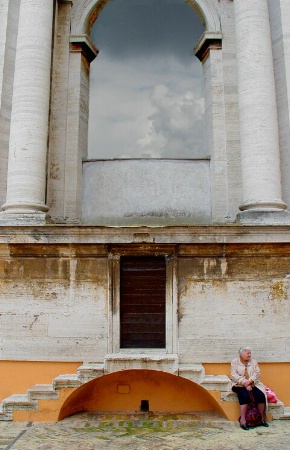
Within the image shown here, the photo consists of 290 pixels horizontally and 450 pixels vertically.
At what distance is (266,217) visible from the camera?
9.41 m

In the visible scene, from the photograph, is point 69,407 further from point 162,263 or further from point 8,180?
point 8,180

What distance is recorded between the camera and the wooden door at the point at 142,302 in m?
8.95

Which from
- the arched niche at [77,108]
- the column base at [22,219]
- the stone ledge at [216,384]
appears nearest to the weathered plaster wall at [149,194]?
the arched niche at [77,108]

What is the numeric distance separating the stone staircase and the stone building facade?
2 cm

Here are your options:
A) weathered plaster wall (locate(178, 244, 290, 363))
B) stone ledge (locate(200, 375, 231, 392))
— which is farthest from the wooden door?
stone ledge (locate(200, 375, 231, 392))

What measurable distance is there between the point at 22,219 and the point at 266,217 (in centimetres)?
497

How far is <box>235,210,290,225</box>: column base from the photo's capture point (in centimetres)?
935

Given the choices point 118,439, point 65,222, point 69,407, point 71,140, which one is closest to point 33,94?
point 71,140

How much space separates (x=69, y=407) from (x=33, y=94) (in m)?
6.55

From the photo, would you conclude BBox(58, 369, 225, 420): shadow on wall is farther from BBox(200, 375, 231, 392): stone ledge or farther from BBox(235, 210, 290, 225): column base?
BBox(235, 210, 290, 225): column base

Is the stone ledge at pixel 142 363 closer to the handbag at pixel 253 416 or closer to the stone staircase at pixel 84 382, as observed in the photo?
the stone staircase at pixel 84 382

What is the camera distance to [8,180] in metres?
10.0

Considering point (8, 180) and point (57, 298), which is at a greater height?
point (8, 180)

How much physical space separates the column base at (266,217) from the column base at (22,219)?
413 cm
